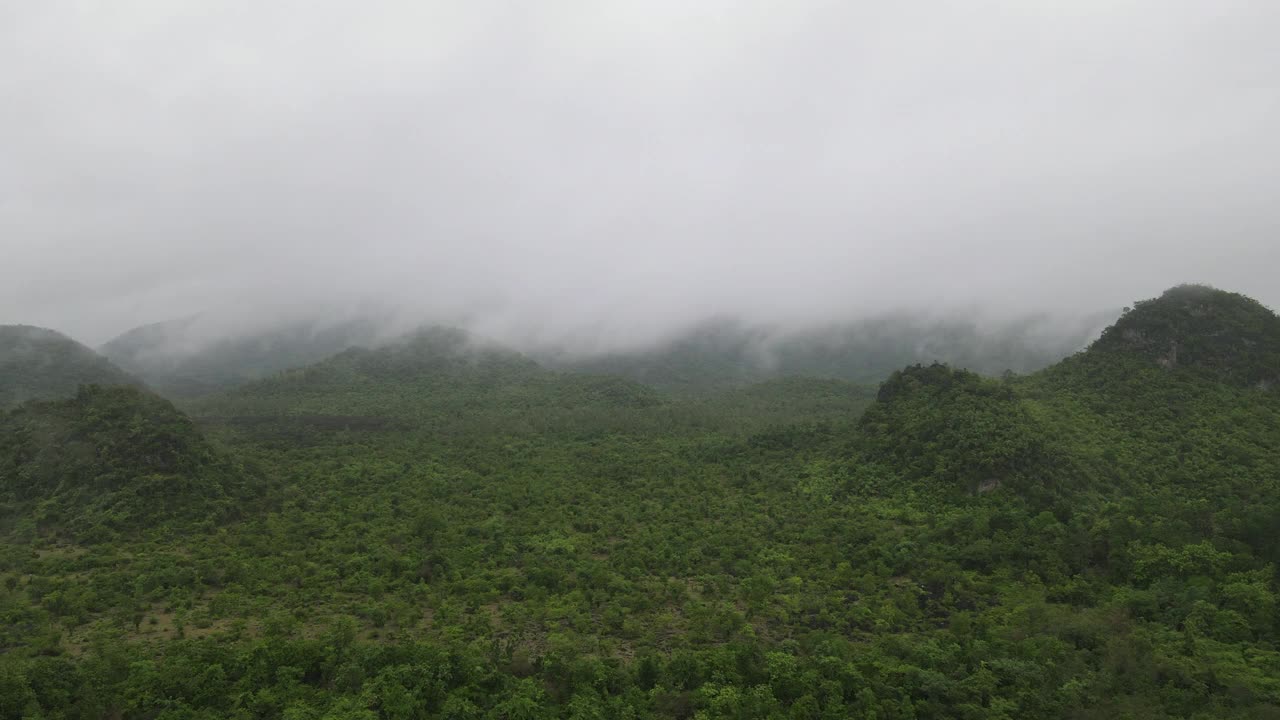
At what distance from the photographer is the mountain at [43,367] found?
9475 centimetres

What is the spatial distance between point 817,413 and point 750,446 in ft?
106

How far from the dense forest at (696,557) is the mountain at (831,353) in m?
82.8

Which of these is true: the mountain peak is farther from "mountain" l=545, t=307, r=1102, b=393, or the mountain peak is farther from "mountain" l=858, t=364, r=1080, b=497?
"mountain" l=545, t=307, r=1102, b=393

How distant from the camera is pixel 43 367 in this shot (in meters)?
105

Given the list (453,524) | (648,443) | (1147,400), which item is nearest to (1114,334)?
(1147,400)

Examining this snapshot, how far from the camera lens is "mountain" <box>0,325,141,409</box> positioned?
94750 mm

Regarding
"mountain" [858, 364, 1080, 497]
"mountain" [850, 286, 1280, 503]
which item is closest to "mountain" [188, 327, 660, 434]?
"mountain" [858, 364, 1080, 497]

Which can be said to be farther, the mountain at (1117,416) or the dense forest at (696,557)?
the mountain at (1117,416)

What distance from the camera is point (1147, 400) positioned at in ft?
193

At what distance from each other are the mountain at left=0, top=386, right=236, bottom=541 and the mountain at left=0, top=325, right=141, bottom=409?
44.3 metres

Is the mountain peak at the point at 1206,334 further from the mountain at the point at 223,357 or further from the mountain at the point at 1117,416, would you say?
the mountain at the point at 223,357

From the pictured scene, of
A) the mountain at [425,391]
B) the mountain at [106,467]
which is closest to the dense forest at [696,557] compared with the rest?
the mountain at [106,467]

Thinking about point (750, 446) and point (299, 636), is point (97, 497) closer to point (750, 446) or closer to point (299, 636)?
point (299, 636)

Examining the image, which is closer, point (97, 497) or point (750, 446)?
point (97, 497)
